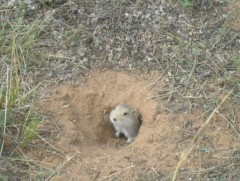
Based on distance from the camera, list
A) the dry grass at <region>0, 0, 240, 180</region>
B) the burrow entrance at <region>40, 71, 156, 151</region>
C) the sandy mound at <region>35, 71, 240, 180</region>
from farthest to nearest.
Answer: the burrow entrance at <region>40, 71, 156, 151</region>, the dry grass at <region>0, 0, 240, 180</region>, the sandy mound at <region>35, 71, 240, 180</region>

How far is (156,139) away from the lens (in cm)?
474

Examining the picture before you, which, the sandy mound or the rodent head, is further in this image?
the rodent head

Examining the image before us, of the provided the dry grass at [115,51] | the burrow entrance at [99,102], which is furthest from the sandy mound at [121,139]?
the dry grass at [115,51]

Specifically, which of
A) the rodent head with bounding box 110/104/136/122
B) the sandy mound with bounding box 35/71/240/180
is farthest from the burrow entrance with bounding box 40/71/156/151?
the rodent head with bounding box 110/104/136/122

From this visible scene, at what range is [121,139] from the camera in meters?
5.46

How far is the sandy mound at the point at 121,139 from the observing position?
448 cm

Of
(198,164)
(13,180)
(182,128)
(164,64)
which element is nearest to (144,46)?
(164,64)

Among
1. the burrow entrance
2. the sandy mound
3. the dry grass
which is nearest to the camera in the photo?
the sandy mound

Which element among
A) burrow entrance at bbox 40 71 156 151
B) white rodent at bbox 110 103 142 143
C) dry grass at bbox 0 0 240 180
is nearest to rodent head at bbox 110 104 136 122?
white rodent at bbox 110 103 142 143

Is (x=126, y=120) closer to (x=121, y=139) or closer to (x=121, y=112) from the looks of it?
(x=121, y=112)

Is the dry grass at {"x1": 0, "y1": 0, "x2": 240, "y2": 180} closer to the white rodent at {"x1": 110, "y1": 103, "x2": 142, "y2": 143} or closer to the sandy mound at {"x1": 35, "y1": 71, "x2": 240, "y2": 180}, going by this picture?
the sandy mound at {"x1": 35, "y1": 71, "x2": 240, "y2": 180}

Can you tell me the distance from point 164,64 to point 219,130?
3.30 feet

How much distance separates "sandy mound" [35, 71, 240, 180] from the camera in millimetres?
4480

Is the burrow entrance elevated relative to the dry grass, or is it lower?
lower
